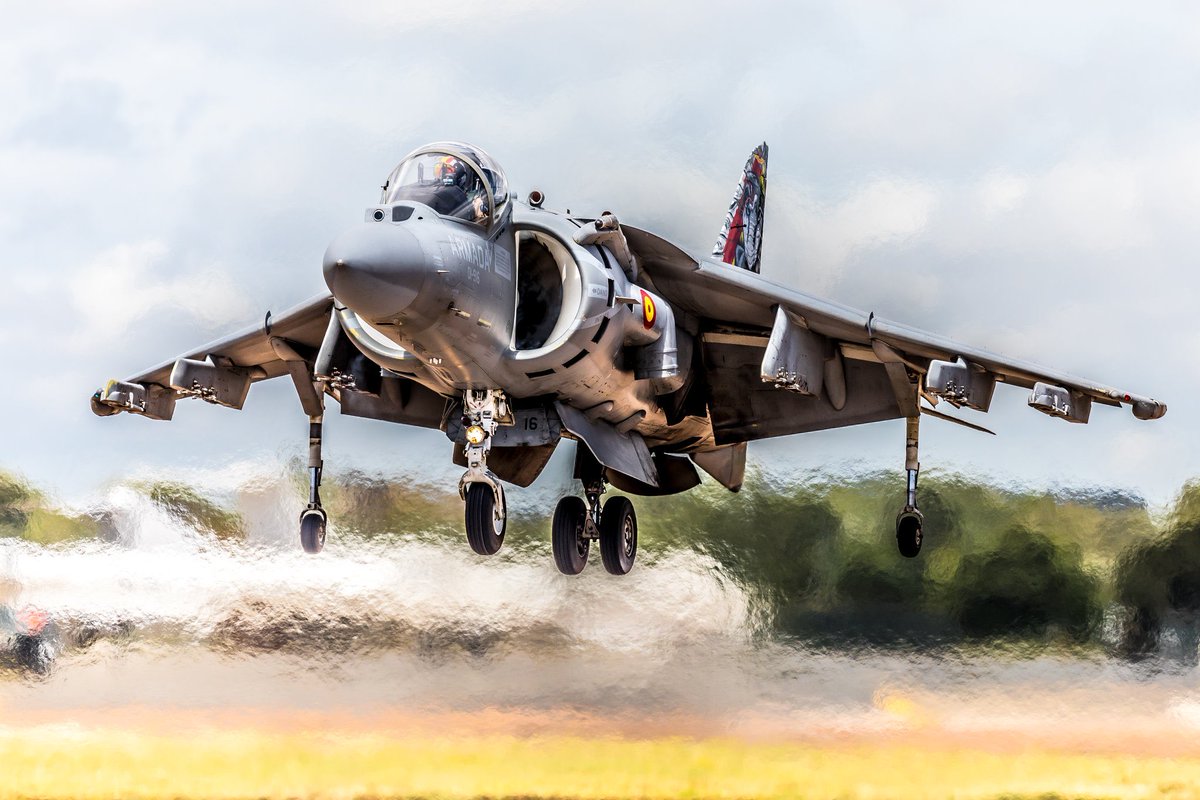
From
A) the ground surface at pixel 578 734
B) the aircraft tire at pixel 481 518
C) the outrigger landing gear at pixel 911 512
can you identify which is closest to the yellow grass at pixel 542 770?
the ground surface at pixel 578 734

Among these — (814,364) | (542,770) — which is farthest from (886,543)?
(542,770)

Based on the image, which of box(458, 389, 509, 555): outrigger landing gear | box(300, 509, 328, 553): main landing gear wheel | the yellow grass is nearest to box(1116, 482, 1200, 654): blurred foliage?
the yellow grass

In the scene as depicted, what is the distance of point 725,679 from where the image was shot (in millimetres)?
16094

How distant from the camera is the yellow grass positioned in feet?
49.4

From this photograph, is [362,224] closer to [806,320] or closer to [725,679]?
[806,320]

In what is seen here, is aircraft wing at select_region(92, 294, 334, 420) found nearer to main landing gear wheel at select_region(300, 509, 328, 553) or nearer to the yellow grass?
main landing gear wheel at select_region(300, 509, 328, 553)

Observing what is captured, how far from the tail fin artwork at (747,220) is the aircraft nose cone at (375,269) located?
6085mm

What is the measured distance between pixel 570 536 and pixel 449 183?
362 centimetres

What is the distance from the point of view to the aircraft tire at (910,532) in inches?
625

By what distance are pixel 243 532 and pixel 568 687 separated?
3810 mm

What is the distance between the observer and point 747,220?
18.1m

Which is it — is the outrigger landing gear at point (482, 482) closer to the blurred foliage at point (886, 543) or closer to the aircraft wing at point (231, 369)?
the aircraft wing at point (231, 369)

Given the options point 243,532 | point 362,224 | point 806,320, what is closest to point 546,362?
point 362,224

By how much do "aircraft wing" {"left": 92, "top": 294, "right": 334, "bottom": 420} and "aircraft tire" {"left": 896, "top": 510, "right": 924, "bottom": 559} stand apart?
18.3ft
